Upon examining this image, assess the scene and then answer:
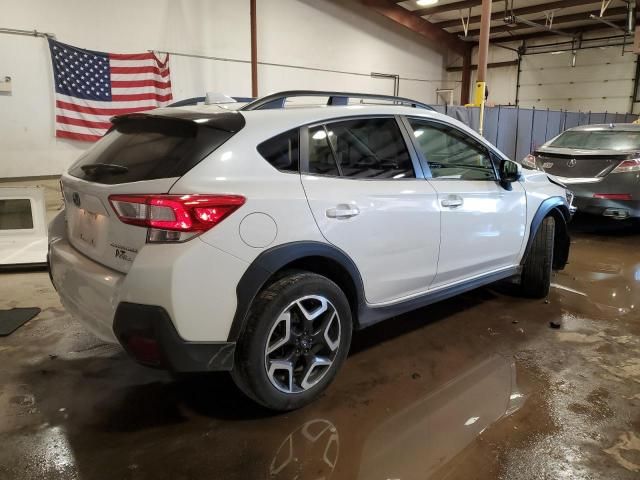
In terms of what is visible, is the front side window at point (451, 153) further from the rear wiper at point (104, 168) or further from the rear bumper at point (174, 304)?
the rear wiper at point (104, 168)

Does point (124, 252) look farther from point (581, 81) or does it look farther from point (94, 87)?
point (581, 81)

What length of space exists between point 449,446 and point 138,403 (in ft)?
5.13

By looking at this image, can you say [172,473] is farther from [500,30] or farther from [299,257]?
[500,30]

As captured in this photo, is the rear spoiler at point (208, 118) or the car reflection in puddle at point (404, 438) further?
the rear spoiler at point (208, 118)

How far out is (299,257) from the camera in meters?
2.18

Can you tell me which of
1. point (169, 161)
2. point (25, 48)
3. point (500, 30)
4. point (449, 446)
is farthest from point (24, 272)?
point (500, 30)

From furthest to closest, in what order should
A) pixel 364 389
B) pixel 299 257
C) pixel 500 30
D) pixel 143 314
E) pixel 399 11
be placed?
pixel 500 30 < pixel 399 11 < pixel 364 389 < pixel 299 257 < pixel 143 314

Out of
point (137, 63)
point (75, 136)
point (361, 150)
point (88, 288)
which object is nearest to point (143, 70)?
point (137, 63)

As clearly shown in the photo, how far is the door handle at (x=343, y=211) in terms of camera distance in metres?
2.30

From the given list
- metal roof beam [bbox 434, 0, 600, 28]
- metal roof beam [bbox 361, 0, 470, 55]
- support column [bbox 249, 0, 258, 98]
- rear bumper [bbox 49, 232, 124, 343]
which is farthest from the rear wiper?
metal roof beam [bbox 434, 0, 600, 28]

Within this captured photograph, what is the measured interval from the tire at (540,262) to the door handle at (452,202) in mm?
1210

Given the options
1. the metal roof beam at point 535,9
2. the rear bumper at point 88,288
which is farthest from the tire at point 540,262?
Result: the metal roof beam at point 535,9

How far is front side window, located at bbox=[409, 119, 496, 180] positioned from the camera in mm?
2963

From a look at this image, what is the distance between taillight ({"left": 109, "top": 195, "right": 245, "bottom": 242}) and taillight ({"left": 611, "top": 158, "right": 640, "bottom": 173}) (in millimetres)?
5818
